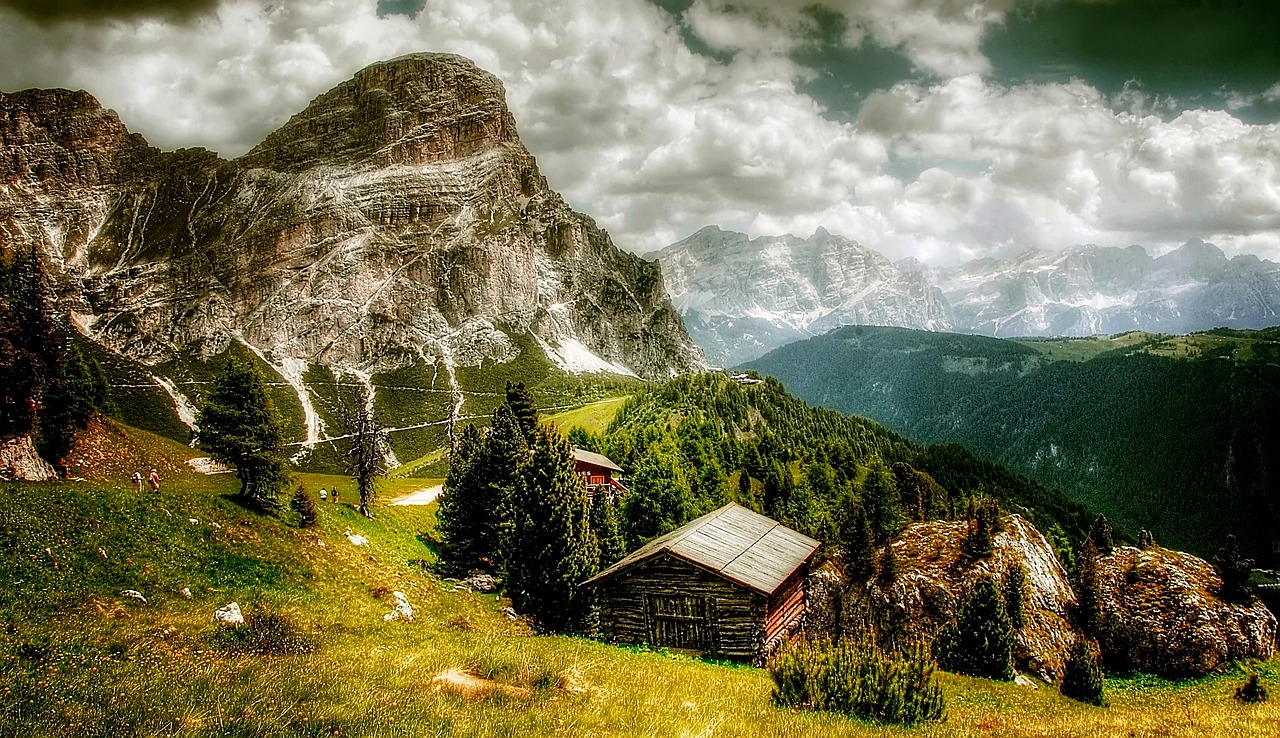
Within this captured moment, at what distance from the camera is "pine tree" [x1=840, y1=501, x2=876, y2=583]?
34.7 metres

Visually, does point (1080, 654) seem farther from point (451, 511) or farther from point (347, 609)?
point (451, 511)

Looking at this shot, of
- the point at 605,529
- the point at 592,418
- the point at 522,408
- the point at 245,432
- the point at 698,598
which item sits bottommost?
the point at 698,598

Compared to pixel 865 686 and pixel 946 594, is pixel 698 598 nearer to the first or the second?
pixel 946 594

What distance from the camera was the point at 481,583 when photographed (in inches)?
1764

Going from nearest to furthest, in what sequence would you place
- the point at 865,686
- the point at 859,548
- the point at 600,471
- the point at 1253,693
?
the point at 865,686, the point at 1253,693, the point at 859,548, the point at 600,471

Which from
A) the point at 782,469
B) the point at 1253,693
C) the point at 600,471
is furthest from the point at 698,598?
the point at 782,469

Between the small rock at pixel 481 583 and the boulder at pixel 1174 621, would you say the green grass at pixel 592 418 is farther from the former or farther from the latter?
the boulder at pixel 1174 621

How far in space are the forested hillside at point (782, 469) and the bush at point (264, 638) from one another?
26.2 m

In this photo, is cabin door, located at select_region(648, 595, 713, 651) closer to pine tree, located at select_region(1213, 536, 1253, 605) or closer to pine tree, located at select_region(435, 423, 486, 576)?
pine tree, located at select_region(435, 423, 486, 576)

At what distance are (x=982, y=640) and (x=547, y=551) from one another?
20387 millimetres

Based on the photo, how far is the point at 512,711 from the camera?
14.5 m

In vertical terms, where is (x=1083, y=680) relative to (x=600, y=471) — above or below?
below

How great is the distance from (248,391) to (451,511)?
19365 mm

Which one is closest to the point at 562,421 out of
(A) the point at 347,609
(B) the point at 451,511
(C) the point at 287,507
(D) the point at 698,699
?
(B) the point at 451,511
